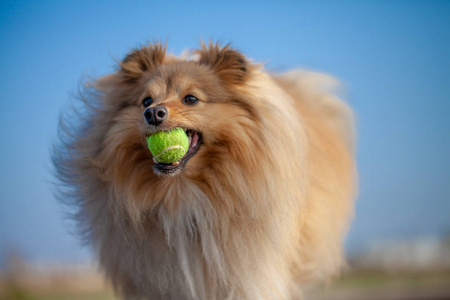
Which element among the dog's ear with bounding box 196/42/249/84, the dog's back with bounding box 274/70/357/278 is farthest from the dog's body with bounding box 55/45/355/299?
the dog's back with bounding box 274/70/357/278

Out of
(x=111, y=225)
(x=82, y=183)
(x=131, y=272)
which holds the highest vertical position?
(x=82, y=183)

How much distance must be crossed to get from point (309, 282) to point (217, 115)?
2.36 meters

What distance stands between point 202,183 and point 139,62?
1.28 meters

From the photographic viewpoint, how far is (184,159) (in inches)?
125

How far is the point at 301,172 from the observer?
3477mm

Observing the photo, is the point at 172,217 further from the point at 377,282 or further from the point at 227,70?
the point at 377,282

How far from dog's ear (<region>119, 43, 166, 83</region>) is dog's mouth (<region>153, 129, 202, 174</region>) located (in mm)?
893

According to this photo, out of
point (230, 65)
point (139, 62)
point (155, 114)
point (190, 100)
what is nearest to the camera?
point (155, 114)

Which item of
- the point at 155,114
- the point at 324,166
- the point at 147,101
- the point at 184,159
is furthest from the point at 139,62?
the point at 324,166

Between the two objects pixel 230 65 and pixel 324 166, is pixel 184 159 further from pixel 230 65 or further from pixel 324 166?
pixel 324 166

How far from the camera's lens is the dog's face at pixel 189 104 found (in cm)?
313

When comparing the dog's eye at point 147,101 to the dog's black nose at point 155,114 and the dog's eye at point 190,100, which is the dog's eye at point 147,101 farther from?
the dog's black nose at point 155,114

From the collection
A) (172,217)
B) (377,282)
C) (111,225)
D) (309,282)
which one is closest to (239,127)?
(172,217)

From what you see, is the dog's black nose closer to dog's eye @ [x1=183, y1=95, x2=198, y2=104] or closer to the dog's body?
the dog's body
